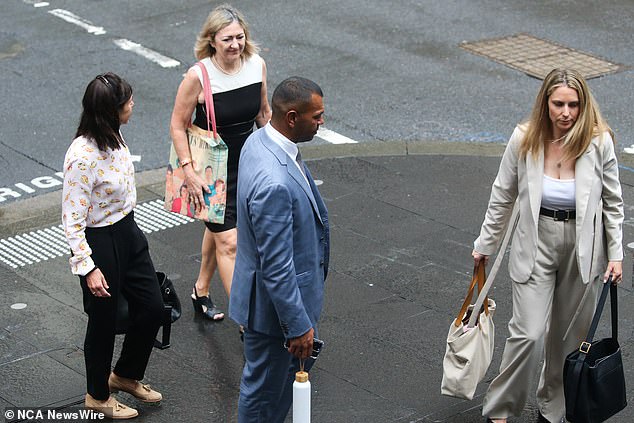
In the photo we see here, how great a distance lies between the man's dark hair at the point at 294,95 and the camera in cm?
475

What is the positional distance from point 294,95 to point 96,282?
4.99ft

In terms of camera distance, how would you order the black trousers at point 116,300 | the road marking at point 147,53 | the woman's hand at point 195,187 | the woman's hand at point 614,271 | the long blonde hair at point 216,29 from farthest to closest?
the road marking at point 147,53 → the woman's hand at point 195,187 → the long blonde hair at point 216,29 → the black trousers at point 116,300 → the woman's hand at point 614,271

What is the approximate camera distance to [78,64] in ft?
41.8

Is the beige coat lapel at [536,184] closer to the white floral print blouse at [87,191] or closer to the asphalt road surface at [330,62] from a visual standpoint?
the white floral print blouse at [87,191]

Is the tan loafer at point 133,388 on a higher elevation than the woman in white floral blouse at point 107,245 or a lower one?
lower

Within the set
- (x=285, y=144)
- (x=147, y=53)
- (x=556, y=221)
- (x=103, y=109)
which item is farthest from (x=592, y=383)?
(x=147, y=53)

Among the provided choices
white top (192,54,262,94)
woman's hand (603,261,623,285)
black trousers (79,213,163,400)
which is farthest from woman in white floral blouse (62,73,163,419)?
woman's hand (603,261,623,285)

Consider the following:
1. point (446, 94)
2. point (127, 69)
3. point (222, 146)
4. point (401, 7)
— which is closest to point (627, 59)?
point (446, 94)

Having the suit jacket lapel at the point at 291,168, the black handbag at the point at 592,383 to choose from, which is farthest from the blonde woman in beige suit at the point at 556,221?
the suit jacket lapel at the point at 291,168

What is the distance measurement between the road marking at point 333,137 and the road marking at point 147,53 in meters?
2.62

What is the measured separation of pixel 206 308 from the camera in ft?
23.7

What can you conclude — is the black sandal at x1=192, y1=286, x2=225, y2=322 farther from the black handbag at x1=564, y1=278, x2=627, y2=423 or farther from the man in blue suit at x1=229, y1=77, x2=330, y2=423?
the black handbag at x1=564, y1=278, x2=627, y2=423

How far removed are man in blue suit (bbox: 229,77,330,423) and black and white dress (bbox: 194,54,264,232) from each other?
5.73 feet

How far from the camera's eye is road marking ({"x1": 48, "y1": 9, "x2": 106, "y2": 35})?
1395 cm
